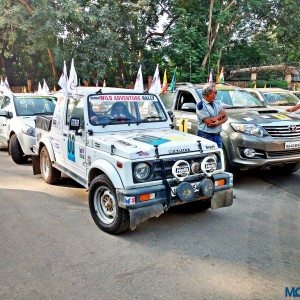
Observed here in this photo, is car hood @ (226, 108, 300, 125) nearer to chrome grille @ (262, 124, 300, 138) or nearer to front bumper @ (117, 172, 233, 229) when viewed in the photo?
chrome grille @ (262, 124, 300, 138)

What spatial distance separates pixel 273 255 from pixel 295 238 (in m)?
0.57

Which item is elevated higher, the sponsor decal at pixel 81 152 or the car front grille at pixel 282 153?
the sponsor decal at pixel 81 152

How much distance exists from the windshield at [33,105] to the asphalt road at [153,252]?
11.1ft

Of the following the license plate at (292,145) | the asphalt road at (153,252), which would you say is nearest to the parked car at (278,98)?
the license plate at (292,145)

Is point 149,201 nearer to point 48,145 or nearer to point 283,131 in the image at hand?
point 48,145

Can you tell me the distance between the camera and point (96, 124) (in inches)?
193

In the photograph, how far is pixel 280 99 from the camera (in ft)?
→ 36.8

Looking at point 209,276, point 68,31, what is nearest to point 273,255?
point 209,276

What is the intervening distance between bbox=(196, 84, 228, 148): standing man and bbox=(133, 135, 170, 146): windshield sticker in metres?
Answer: 1.32

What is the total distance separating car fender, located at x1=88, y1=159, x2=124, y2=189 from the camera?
13.2ft

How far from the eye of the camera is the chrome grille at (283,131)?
608 cm

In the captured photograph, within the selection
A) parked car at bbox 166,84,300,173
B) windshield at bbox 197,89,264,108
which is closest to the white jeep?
parked car at bbox 166,84,300,173

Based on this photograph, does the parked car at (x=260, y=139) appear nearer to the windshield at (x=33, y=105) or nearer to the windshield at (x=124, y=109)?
the windshield at (x=124, y=109)

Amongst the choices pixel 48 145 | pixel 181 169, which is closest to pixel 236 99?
pixel 181 169
